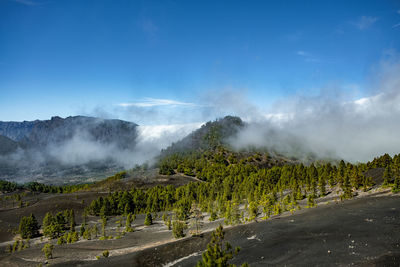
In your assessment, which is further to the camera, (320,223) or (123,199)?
(123,199)

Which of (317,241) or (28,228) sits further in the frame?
(28,228)

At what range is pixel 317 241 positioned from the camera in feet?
126

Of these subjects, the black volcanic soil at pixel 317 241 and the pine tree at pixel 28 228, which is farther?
the pine tree at pixel 28 228

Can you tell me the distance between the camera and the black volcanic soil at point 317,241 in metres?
32.1

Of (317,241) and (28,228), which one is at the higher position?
(317,241)

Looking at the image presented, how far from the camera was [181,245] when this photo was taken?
1950 inches

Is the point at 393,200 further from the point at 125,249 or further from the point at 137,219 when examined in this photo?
the point at 137,219

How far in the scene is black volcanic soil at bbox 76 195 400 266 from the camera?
32062 mm

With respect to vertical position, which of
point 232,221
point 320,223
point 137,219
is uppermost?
point 320,223

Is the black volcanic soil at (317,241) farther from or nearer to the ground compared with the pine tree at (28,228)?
farther from the ground

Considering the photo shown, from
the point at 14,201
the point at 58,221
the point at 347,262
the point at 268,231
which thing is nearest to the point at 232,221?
the point at 268,231

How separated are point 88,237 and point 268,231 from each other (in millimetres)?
52308

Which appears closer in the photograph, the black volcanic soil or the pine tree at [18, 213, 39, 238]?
A: the black volcanic soil

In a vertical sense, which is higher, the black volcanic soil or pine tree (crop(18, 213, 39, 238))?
the black volcanic soil
